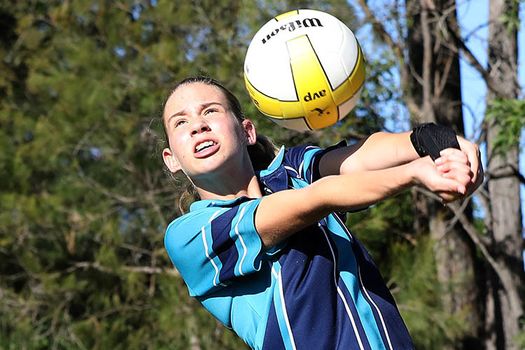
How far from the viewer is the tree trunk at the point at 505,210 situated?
963cm

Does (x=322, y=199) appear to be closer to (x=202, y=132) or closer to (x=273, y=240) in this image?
(x=273, y=240)

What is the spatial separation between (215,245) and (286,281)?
8.9 inches

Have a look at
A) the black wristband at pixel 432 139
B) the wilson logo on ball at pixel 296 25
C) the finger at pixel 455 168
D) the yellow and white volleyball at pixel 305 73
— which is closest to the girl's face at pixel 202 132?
the yellow and white volleyball at pixel 305 73

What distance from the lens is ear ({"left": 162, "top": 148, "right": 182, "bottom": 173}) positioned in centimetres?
326

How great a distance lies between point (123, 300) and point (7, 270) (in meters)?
1.73

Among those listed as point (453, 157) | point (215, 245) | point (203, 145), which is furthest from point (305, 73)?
point (453, 157)

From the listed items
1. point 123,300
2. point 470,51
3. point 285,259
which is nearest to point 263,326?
point 285,259

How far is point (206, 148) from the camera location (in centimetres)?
304

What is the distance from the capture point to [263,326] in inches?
117

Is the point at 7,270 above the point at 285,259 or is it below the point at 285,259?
below

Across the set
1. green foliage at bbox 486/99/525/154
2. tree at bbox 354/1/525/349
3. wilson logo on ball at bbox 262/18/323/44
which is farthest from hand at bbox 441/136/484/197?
tree at bbox 354/1/525/349

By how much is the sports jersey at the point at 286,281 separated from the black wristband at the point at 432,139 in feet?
1.35

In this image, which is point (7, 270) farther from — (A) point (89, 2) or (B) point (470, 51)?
(B) point (470, 51)

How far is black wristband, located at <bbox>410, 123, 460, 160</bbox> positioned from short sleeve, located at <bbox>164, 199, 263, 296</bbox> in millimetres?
472
